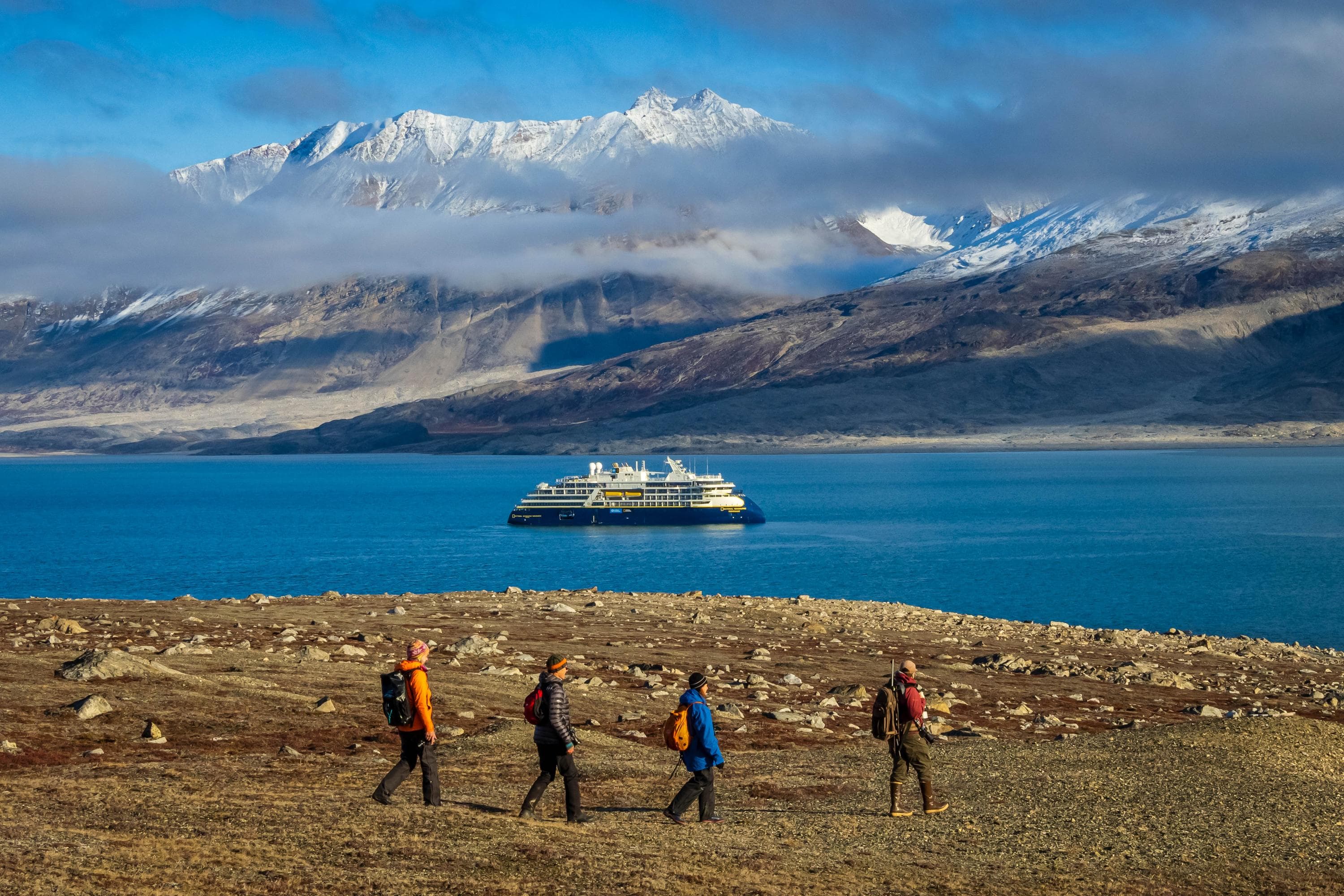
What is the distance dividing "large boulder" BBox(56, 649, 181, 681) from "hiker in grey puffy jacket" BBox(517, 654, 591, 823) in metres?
9.01

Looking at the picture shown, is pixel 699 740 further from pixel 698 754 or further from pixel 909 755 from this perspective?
pixel 909 755

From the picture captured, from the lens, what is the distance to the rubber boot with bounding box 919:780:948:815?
16172mm

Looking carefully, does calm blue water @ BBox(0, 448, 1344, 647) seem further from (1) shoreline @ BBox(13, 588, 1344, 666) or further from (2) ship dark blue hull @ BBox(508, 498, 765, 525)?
(1) shoreline @ BBox(13, 588, 1344, 666)

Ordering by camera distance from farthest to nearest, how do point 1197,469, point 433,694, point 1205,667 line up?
point 1197,469, point 1205,667, point 433,694

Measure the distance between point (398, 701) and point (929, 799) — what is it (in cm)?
619

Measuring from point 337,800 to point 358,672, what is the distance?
893 centimetres

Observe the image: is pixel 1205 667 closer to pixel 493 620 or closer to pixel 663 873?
pixel 493 620

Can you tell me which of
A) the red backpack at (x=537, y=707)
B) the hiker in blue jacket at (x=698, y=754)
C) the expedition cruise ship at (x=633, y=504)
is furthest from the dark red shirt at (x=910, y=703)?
the expedition cruise ship at (x=633, y=504)

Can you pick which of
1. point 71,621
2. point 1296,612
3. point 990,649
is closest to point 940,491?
point 1296,612

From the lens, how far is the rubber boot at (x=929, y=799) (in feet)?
53.1

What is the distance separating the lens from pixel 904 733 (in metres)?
16.2

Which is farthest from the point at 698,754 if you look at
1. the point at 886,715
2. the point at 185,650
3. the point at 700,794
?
the point at 185,650

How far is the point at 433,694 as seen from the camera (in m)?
22.9

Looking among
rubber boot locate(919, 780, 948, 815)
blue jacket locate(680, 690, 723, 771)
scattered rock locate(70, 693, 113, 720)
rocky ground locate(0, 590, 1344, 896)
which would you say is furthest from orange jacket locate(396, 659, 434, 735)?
scattered rock locate(70, 693, 113, 720)
